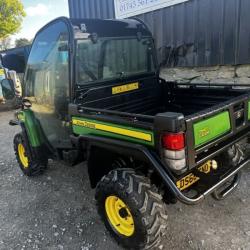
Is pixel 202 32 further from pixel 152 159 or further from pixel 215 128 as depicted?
pixel 152 159

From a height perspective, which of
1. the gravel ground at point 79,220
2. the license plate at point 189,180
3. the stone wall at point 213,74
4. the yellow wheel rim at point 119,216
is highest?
the stone wall at point 213,74

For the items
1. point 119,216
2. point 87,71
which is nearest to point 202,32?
point 87,71

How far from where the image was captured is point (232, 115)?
2.43 meters

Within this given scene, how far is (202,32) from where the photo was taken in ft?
15.7

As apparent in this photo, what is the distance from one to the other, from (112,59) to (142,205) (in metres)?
1.71

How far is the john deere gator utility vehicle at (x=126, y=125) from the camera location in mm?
2105

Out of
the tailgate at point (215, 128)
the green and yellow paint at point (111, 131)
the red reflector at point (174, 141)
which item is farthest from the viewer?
the green and yellow paint at point (111, 131)

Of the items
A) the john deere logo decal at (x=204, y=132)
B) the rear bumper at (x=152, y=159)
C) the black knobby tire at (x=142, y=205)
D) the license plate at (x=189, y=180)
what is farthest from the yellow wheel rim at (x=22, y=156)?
the john deere logo decal at (x=204, y=132)

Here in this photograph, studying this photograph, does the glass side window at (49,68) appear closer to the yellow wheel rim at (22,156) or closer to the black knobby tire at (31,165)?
the black knobby tire at (31,165)

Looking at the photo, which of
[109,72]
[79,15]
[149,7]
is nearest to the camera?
[109,72]

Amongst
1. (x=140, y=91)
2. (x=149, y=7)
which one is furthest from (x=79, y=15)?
(x=140, y=91)

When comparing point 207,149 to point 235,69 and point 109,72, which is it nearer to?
point 109,72

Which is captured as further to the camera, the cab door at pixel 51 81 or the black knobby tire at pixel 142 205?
the cab door at pixel 51 81

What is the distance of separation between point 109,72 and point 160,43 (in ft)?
9.11
